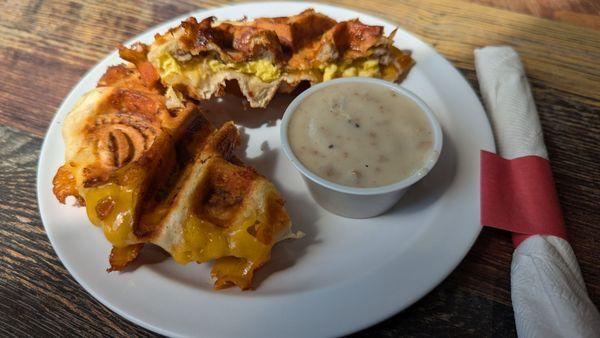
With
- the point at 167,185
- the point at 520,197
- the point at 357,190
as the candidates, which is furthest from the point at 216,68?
the point at 520,197

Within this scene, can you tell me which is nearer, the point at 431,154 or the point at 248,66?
the point at 431,154

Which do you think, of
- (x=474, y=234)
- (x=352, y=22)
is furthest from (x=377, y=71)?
(x=474, y=234)

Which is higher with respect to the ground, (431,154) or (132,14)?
(431,154)

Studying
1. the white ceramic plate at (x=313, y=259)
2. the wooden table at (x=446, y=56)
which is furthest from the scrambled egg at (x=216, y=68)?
the wooden table at (x=446, y=56)

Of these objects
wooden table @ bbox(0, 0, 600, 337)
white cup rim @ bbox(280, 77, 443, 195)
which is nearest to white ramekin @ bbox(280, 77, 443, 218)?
white cup rim @ bbox(280, 77, 443, 195)

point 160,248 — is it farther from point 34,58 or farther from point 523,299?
point 34,58

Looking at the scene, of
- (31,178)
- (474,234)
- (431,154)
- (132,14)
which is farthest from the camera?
(132,14)

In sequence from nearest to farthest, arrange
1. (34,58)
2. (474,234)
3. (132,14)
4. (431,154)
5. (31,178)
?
(474,234)
(431,154)
(31,178)
(34,58)
(132,14)

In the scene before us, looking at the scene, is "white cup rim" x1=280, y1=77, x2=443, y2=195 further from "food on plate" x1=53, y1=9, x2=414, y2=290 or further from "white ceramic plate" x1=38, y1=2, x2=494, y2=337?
"white ceramic plate" x1=38, y1=2, x2=494, y2=337
